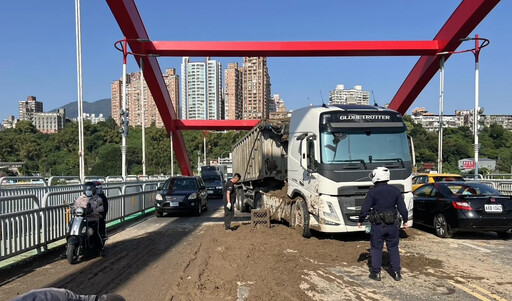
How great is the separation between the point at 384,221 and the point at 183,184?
11853 mm

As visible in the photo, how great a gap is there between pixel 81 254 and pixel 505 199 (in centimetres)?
980

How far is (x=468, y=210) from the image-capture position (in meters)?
9.37

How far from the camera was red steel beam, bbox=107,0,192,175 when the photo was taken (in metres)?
22.5

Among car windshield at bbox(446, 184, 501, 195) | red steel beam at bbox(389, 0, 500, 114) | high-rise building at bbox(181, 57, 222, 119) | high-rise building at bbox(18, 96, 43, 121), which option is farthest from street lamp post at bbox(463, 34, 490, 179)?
high-rise building at bbox(18, 96, 43, 121)

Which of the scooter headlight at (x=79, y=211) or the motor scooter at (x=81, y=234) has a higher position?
the scooter headlight at (x=79, y=211)

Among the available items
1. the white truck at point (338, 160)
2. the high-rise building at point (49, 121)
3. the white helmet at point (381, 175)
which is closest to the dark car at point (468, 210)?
the white truck at point (338, 160)

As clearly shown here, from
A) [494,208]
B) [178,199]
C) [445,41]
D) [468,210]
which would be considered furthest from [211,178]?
[494,208]

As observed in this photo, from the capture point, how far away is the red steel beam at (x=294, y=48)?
25328 millimetres

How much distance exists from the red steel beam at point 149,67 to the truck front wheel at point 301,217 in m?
15.6

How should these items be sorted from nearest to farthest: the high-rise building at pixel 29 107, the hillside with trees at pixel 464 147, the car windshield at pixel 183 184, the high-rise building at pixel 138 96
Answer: the car windshield at pixel 183 184 → the hillside with trees at pixel 464 147 → the high-rise building at pixel 138 96 → the high-rise building at pixel 29 107

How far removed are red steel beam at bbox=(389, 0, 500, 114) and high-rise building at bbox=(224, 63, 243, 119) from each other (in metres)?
52.2

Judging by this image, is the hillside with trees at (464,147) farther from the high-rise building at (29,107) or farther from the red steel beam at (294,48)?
the high-rise building at (29,107)

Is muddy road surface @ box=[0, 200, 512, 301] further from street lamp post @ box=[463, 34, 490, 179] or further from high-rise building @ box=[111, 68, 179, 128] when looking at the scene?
high-rise building @ box=[111, 68, 179, 128]

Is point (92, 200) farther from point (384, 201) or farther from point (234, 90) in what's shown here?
point (234, 90)
